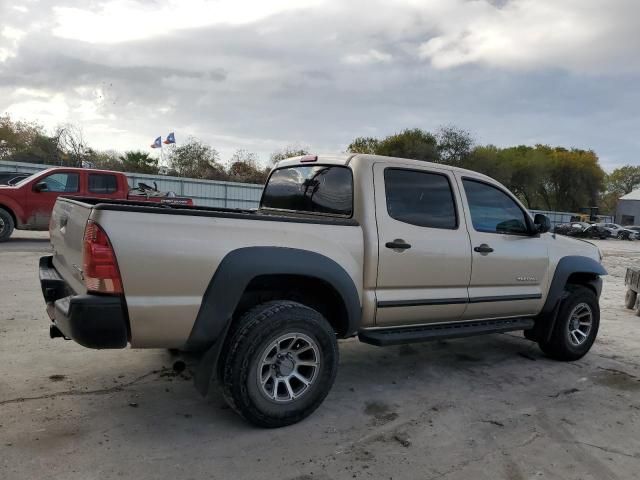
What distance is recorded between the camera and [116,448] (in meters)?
3.11

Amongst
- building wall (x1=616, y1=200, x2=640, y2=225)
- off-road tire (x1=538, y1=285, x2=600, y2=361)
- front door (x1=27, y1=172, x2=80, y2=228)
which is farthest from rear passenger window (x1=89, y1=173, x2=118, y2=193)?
building wall (x1=616, y1=200, x2=640, y2=225)

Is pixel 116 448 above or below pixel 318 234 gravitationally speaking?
below

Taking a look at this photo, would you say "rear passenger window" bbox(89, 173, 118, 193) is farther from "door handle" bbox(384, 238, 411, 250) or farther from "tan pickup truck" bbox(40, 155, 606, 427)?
"door handle" bbox(384, 238, 411, 250)

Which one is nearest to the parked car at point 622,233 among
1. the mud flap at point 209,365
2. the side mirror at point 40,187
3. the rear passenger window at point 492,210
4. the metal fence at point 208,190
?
the metal fence at point 208,190

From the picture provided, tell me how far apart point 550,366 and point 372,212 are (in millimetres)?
2768

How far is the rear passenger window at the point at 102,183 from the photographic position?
12.8 m

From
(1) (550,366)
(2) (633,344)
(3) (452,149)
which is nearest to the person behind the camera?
(1) (550,366)

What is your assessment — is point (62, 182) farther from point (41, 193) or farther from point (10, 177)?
point (10, 177)

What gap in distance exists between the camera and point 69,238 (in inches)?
138

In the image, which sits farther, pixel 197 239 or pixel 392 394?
pixel 392 394

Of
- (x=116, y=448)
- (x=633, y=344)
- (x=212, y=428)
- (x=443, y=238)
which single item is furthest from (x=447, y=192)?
(x=633, y=344)

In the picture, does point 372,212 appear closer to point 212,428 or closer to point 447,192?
point 447,192

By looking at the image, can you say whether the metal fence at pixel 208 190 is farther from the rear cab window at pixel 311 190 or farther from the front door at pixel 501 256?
the front door at pixel 501 256

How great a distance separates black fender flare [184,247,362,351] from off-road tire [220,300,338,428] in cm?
16
